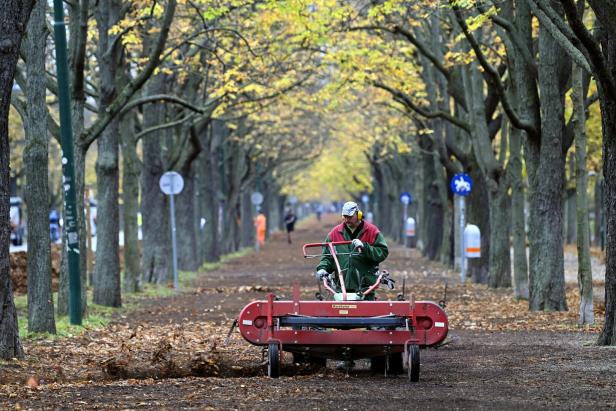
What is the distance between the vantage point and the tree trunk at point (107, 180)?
23.9 m

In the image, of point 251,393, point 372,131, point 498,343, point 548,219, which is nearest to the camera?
point 251,393

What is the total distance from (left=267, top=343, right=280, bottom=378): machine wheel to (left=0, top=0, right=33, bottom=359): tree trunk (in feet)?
10.8

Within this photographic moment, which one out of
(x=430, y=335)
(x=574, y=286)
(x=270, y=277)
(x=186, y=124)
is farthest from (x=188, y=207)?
(x=430, y=335)

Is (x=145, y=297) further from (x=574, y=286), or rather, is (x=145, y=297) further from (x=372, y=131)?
(x=372, y=131)

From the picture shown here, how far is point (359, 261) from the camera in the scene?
13.6 m

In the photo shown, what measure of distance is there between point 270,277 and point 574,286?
413 inches

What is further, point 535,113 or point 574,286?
point 574,286

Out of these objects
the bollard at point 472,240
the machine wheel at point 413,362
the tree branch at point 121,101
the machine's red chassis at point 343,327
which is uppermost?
the tree branch at point 121,101

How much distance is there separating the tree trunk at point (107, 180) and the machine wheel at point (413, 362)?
1291 cm

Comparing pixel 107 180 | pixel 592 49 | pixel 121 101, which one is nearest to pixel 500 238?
pixel 107 180

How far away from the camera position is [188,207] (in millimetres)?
41156

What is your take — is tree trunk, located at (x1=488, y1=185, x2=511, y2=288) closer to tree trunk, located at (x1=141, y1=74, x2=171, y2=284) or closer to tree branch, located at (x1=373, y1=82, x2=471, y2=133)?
tree branch, located at (x1=373, y1=82, x2=471, y2=133)

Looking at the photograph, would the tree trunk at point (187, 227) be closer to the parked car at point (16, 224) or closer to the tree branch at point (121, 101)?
the tree branch at point (121, 101)

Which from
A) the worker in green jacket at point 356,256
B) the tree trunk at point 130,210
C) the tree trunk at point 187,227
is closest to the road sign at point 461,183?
the tree trunk at point 130,210
